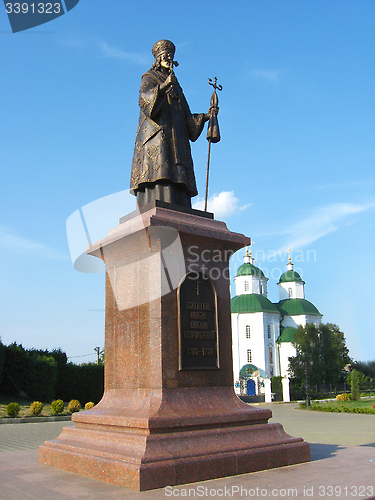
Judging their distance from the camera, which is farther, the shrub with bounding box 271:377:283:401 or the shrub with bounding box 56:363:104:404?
the shrub with bounding box 271:377:283:401

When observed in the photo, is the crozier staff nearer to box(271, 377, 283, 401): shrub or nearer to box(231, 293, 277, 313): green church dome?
box(271, 377, 283, 401): shrub

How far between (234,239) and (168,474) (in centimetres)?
318

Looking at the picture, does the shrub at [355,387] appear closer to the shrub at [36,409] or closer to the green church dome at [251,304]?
the shrub at [36,409]

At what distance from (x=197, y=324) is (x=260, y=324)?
176ft

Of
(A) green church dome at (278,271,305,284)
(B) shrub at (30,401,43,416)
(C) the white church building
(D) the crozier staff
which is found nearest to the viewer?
(D) the crozier staff

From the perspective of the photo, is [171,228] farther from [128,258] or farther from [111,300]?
[111,300]

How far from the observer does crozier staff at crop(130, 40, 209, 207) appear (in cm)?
681

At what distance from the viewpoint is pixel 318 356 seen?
165 ft

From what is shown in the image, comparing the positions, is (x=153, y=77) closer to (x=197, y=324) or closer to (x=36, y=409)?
(x=197, y=324)

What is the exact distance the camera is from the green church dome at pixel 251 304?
59.5m

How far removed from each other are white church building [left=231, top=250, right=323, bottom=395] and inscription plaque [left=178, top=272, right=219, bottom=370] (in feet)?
165

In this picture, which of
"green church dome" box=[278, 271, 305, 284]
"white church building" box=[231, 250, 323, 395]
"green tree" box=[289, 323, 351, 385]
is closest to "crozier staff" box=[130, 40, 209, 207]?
"green tree" box=[289, 323, 351, 385]

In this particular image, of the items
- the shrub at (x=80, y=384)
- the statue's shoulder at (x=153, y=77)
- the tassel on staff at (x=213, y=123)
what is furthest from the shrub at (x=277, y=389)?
the statue's shoulder at (x=153, y=77)

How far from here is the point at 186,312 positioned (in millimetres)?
6039
